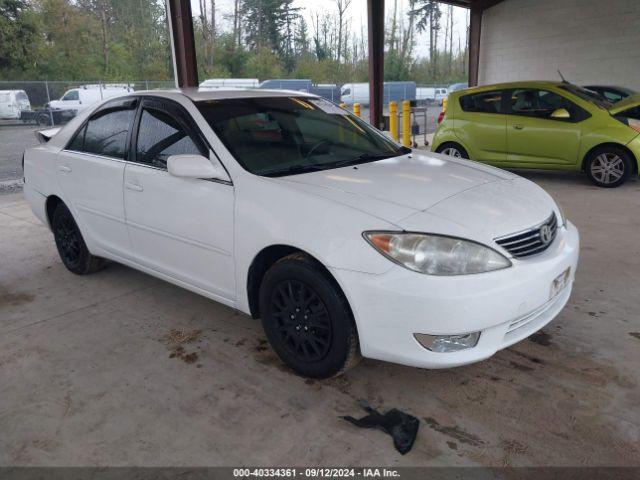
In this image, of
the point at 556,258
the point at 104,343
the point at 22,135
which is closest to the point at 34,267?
the point at 104,343

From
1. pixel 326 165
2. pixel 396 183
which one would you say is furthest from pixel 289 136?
pixel 396 183

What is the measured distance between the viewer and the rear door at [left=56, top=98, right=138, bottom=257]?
139 inches

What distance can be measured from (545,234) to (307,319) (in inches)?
49.2

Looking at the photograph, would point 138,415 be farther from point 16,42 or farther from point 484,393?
point 16,42

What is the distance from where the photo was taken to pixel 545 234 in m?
2.61

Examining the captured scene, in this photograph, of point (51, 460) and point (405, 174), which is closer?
point (51, 460)

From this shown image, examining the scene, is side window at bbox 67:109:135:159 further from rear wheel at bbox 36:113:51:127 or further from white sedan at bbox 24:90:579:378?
rear wheel at bbox 36:113:51:127

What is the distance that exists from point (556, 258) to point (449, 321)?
74 centimetres

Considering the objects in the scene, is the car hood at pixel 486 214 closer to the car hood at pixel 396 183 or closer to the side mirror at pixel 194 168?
the car hood at pixel 396 183

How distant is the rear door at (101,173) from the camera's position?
3.54 m

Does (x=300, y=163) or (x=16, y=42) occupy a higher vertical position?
(x=16, y=42)

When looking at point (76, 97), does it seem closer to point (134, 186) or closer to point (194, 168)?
point (134, 186)

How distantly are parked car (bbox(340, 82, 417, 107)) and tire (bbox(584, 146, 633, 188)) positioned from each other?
16273 millimetres

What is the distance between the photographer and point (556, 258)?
2.54 metres
